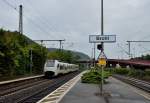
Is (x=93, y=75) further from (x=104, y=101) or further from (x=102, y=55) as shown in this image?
(x=104, y=101)

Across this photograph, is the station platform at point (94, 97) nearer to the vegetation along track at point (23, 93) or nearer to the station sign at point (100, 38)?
the vegetation along track at point (23, 93)

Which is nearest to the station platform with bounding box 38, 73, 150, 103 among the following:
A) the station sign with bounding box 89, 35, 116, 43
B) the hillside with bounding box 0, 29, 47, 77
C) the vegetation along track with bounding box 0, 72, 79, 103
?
the vegetation along track with bounding box 0, 72, 79, 103

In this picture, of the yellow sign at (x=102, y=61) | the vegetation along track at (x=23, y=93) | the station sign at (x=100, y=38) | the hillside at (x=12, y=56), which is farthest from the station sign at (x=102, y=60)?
the hillside at (x=12, y=56)

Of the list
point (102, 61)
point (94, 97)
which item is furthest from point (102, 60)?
point (94, 97)

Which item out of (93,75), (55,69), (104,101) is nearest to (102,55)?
(104,101)

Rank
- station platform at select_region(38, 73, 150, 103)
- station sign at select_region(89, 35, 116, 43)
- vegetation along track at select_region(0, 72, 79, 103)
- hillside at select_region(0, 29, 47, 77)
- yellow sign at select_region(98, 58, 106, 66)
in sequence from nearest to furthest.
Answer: station platform at select_region(38, 73, 150, 103) < vegetation along track at select_region(0, 72, 79, 103) < yellow sign at select_region(98, 58, 106, 66) < station sign at select_region(89, 35, 116, 43) < hillside at select_region(0, 29, 47, 77)

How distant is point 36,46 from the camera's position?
7081 centimetres

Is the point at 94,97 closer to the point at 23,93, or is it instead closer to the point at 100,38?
the point at 100,38

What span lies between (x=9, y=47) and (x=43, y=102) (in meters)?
28.7

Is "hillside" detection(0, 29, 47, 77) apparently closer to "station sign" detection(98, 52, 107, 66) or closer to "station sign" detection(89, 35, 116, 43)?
"station sign" detection(89, 35, 116, 43)

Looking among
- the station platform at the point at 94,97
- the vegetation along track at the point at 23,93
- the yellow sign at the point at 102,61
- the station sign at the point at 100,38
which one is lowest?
the vegetation along track at the point at 23,93

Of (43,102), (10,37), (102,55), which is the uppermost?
(10,37)

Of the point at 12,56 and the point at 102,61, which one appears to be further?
the point at 12,56

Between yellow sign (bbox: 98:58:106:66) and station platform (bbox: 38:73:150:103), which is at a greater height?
yellow sign (bbox: 98:58:106:66)
